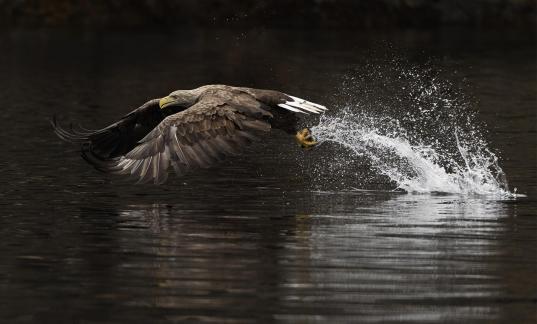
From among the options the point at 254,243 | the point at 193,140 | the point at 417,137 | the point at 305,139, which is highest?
the point at 417,137

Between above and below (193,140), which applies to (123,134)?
above

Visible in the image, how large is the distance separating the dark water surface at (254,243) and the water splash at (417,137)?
1.13 feet

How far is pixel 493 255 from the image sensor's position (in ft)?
32.3

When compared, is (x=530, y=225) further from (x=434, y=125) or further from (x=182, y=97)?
(x=434, y=125)

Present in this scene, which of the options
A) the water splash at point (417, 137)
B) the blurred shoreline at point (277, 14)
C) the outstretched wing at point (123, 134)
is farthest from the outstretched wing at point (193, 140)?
the blurred shoreline at point (277, 14)

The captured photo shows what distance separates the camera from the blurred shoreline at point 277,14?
4588 cm

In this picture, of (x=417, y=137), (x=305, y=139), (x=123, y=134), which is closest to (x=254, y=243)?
(x=305, y=139)

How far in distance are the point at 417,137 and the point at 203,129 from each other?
654cm

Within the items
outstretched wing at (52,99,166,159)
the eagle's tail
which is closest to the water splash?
the eagle's tail

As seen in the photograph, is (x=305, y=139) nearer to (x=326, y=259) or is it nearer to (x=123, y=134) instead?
(x=123, y=134)

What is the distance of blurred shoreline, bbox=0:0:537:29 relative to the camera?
45.9 metres

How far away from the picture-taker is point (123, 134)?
13383mm

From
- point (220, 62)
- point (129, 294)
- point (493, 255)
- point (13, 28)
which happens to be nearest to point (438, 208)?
point (493, 255)

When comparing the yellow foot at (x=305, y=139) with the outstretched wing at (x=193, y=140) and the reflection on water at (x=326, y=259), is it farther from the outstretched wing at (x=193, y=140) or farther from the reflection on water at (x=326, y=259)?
the outstretched wing at (x=193, y=140)
